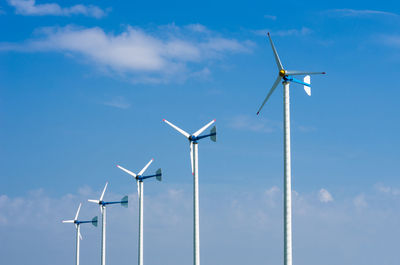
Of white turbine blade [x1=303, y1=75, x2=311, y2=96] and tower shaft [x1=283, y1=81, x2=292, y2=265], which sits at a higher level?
white turbine blade [x1=303, y1=75, x2=311, y2=96]

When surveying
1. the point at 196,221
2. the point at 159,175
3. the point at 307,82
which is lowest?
the point at 196,221

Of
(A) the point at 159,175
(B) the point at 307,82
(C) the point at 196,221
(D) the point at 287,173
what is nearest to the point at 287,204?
(D) the point at 287,173

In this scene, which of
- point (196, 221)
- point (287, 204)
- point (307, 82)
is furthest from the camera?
point (196, 221)

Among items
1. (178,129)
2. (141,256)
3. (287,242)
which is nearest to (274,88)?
(287,242)

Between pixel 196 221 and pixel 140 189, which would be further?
pixel 140 189

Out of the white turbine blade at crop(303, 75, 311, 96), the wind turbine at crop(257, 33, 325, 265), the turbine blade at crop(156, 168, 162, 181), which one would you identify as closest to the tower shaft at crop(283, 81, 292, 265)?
the wind turbine at crop(257, 33, 325, 265)

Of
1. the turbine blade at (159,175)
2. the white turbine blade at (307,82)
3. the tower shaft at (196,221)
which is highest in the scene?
the white turbine blade at (307,82)

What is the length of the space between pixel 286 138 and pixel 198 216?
27759mm

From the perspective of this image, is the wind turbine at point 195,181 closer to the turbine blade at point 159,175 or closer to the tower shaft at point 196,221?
the tower shaft at point 196,221

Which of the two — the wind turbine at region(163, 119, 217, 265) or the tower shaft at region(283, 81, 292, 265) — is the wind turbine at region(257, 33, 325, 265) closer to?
the tower shaft at region(283, 81, 292, 265)

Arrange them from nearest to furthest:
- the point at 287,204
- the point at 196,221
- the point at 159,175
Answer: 1. the point at 287,204
2. the point at 196,221
3. the point at 159,175

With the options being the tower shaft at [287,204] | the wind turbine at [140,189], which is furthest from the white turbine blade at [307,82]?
the wind turbine at [140,189]

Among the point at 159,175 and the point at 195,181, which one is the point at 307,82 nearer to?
the point at 195,181

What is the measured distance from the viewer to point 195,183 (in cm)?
10112
